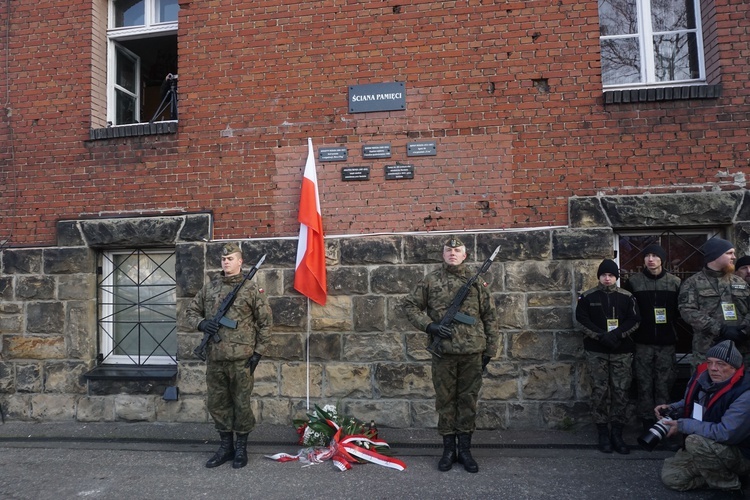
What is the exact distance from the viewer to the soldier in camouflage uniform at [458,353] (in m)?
4.61

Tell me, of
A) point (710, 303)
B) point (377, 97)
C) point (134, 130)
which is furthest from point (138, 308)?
point (710, 303)

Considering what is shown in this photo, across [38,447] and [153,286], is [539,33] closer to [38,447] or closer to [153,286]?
→ [153,286]

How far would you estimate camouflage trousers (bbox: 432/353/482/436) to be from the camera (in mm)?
4648

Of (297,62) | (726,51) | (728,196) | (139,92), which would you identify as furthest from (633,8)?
(139,92)

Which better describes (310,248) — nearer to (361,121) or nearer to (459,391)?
(361,121)

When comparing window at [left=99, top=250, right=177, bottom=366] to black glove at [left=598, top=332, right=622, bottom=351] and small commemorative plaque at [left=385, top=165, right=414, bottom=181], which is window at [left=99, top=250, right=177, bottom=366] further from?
black glove at [left=598, top=332, right=622, bottom=351]

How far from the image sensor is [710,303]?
15.8 feet

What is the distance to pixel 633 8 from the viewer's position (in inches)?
241

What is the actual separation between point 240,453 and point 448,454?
1.87m

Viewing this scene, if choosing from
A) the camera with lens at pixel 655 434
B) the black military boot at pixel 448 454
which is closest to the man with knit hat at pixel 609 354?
the camera with lens at pixel 655 434

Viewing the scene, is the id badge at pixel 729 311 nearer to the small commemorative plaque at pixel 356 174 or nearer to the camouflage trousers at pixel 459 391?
the camouflage trousers at pixel 459 391

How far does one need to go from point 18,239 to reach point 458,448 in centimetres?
580

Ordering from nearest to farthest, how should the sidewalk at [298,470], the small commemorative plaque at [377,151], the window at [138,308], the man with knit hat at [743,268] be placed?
the sidewalk at [298,470], the man with knit hat at [743,268], the small commemorative plaque at [377,151], the window at [138,308]

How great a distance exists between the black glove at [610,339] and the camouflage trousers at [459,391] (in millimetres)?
1191
